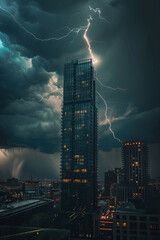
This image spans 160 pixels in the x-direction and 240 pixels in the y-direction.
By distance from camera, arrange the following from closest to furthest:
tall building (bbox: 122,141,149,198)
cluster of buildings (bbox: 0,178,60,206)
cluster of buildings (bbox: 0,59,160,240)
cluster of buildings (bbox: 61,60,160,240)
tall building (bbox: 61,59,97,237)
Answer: cluster of buildings (bbox: 0,59,160,240) < cluster of buildings (bbox: 61,60,160,240) < tall building (bbox: 61,59,97,237) < tall building (bbox: 122,141,149,198) < cluster of buildings (bbox: 0,178,60,206)

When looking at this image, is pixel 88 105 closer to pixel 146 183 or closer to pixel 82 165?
pixel 82 165

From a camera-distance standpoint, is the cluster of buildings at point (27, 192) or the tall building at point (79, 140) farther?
the cluster of buildings at point (27, 192)

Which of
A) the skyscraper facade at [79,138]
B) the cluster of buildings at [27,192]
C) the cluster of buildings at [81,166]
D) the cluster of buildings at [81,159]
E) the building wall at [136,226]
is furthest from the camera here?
the cluster of buildings at [27,192]

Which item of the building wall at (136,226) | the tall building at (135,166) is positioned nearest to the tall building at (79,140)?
the building wall at (136,226)

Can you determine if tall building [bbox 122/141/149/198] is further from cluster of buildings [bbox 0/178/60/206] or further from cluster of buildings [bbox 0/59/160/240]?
cluster of buildings [bbox 0/178/60/206]

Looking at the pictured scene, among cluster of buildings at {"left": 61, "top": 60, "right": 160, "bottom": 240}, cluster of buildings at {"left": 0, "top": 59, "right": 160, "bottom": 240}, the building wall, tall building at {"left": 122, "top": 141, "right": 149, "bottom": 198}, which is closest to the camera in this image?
the building wall

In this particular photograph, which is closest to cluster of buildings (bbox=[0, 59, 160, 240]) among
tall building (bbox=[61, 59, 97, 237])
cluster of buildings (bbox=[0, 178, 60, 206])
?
tall building (bbox=[61, 59, 97, 237])

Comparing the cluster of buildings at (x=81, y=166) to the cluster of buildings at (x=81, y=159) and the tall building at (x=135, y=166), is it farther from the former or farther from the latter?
the tall building at (x=135, y=166)

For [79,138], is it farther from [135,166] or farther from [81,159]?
[135,166]
